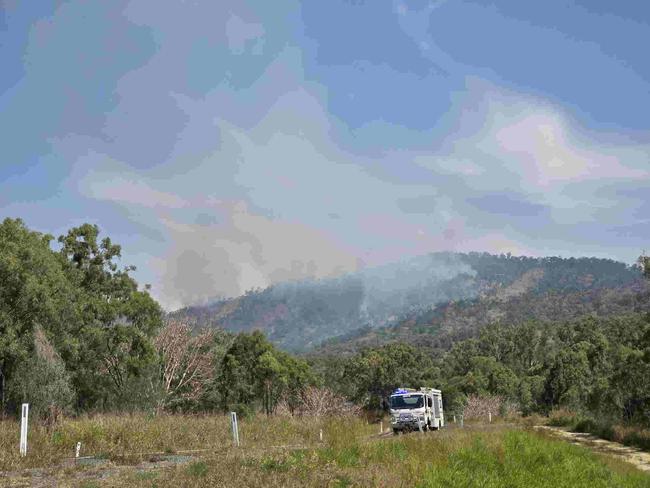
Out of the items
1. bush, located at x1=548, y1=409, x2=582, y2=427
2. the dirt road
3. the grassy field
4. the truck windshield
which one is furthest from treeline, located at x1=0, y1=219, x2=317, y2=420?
bush, located at x1=548, y1=409, x2=582, y2=427

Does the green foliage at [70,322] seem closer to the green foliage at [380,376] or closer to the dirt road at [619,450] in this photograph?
the dirt road at [619,450]

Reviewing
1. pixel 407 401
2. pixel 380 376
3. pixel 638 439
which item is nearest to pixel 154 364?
pixel 407 401

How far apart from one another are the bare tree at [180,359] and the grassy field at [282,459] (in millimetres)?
30055

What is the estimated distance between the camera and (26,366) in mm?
32094

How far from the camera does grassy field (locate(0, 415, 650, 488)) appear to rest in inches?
503

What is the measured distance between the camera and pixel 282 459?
14023 mm

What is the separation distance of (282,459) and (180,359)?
45.0 meters

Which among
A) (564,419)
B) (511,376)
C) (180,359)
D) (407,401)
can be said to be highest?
(180,359)

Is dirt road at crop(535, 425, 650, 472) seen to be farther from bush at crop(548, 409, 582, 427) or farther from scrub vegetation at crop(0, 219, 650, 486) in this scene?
bush at crop(548, 409, 582, 427)

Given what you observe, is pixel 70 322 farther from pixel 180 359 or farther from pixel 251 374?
pixel 251 374

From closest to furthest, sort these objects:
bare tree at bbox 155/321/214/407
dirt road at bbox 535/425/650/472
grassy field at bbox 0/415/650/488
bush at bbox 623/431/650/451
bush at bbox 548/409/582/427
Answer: grassy field at bbox 0/415/650/488
dirt road at bbox 535/425/650/472
bush at bbox 623/431/650/451
bush at bbox 548/409/582/427
bare tree at bbox 155/321/214/407

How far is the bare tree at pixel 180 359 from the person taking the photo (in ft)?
180

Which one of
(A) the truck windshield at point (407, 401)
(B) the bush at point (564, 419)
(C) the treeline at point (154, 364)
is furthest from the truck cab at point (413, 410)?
(B) the bush at point (564, 419)

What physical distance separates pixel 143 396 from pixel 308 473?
34565mm
